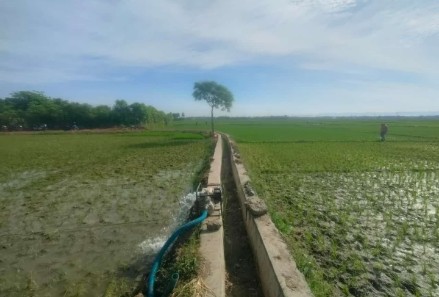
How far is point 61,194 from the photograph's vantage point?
7.58 meters

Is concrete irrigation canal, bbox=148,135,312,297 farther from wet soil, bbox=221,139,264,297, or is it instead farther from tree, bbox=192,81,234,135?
tree, bbox=192,81,234,135

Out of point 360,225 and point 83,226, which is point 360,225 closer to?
point 360,225

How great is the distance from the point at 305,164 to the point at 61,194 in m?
8.23

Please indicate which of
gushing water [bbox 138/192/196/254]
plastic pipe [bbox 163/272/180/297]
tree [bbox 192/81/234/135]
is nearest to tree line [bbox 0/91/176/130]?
tree [bbox 192/81/234/135]

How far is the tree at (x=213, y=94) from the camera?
3169 centimetres

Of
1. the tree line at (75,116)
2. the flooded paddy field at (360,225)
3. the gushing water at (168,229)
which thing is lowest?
the gushing water at (168,229)

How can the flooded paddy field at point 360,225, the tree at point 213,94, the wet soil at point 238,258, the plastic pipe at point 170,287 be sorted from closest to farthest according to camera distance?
the plastic pipe at point 170,287, the flooded paddy field at point 360,225, the wet soil at point 238,258, the tree at point 213,94

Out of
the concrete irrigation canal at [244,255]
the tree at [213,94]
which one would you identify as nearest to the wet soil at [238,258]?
the concrete irrigation canal at [244,255]

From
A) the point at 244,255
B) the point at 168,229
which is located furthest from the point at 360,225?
the point at 168,229

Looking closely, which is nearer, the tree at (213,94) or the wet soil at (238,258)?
the wet soil at (238,258)

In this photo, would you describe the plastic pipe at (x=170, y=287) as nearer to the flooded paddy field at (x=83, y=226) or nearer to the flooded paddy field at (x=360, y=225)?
the flooded paddy field at (x=83, y=226)

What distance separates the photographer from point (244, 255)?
4488 millimetres

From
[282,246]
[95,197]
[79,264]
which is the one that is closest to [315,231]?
[282,246]

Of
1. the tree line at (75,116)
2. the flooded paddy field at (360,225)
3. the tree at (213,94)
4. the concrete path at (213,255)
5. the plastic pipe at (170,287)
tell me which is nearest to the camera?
the plastic pipe at (170,287)
